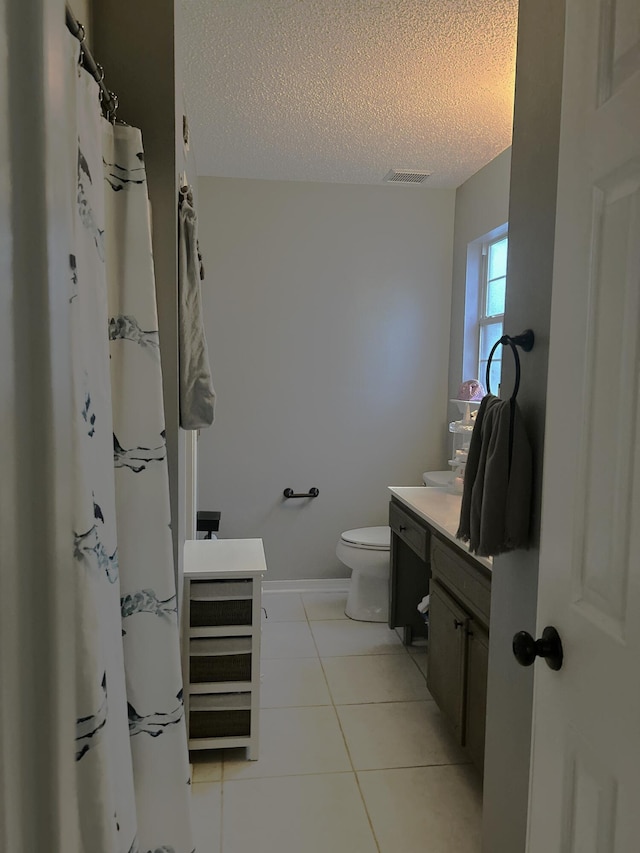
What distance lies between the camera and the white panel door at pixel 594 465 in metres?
0.84

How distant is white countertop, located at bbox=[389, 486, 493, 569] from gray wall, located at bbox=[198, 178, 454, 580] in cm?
90

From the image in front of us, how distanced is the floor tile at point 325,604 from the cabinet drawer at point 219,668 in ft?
4.45

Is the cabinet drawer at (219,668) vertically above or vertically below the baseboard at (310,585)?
above

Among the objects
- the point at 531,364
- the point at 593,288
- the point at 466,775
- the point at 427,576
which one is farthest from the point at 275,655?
the point at 593,288

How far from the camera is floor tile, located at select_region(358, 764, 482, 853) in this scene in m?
Result: 1.90

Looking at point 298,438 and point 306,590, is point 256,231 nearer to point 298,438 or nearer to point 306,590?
point 298,438

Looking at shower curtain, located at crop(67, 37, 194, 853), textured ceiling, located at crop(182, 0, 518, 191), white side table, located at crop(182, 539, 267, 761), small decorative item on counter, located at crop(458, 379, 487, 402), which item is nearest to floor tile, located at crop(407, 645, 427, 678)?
white side table, located at crop(182, 539, 267, 761)

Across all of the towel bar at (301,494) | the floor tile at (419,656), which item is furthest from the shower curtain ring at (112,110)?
the towel bar at (301,494)

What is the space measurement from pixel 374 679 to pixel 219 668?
3.05ft

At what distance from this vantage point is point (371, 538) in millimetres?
3562

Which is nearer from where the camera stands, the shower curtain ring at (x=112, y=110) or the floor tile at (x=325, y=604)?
the shower curtain ring at (x=112, y=110)

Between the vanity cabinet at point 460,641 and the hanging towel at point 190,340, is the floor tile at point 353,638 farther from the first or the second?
the hanging towel at point 190,340

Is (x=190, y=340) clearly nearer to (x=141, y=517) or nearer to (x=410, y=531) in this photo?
(x=141, y=517)

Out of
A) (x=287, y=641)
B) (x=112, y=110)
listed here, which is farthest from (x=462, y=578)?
(x=112, y=110)
